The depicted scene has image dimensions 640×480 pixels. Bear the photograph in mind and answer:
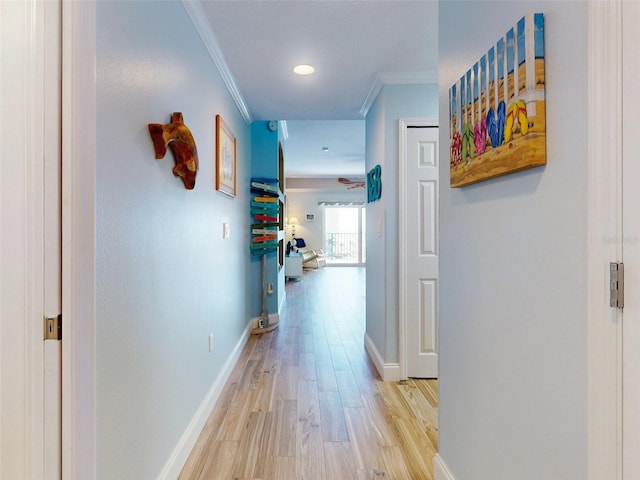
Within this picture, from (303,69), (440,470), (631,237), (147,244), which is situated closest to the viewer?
(631,237)

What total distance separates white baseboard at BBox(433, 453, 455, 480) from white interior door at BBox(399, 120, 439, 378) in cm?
120

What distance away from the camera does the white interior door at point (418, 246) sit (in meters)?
2.92

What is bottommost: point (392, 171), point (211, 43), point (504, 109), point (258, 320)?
point (258, 320)

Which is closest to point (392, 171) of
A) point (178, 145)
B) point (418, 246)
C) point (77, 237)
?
point (418, 246)

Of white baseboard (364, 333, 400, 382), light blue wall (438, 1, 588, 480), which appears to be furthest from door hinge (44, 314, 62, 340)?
white baseboard (364, 333, 400, 382)

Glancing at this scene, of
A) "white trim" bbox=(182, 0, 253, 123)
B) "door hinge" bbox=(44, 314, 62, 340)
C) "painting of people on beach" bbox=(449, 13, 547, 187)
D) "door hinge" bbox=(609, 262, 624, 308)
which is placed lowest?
"door hinge" bbox=(44, 314, 62, 340)

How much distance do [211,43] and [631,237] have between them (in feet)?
7.74

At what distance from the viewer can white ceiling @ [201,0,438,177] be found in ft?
6.64

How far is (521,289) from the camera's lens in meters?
1.09

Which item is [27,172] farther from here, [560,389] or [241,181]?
[241,181]

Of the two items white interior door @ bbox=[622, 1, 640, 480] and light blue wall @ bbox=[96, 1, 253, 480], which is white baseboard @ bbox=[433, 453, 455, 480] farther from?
light blue wall @ bbox=[96, 1, 253, 480]

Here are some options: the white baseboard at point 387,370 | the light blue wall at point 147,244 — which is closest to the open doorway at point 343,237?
the white baseboard at point 387,370

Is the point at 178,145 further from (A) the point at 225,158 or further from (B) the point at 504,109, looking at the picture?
(B) the point at 504,109

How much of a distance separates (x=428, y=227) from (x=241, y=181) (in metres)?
1.87
